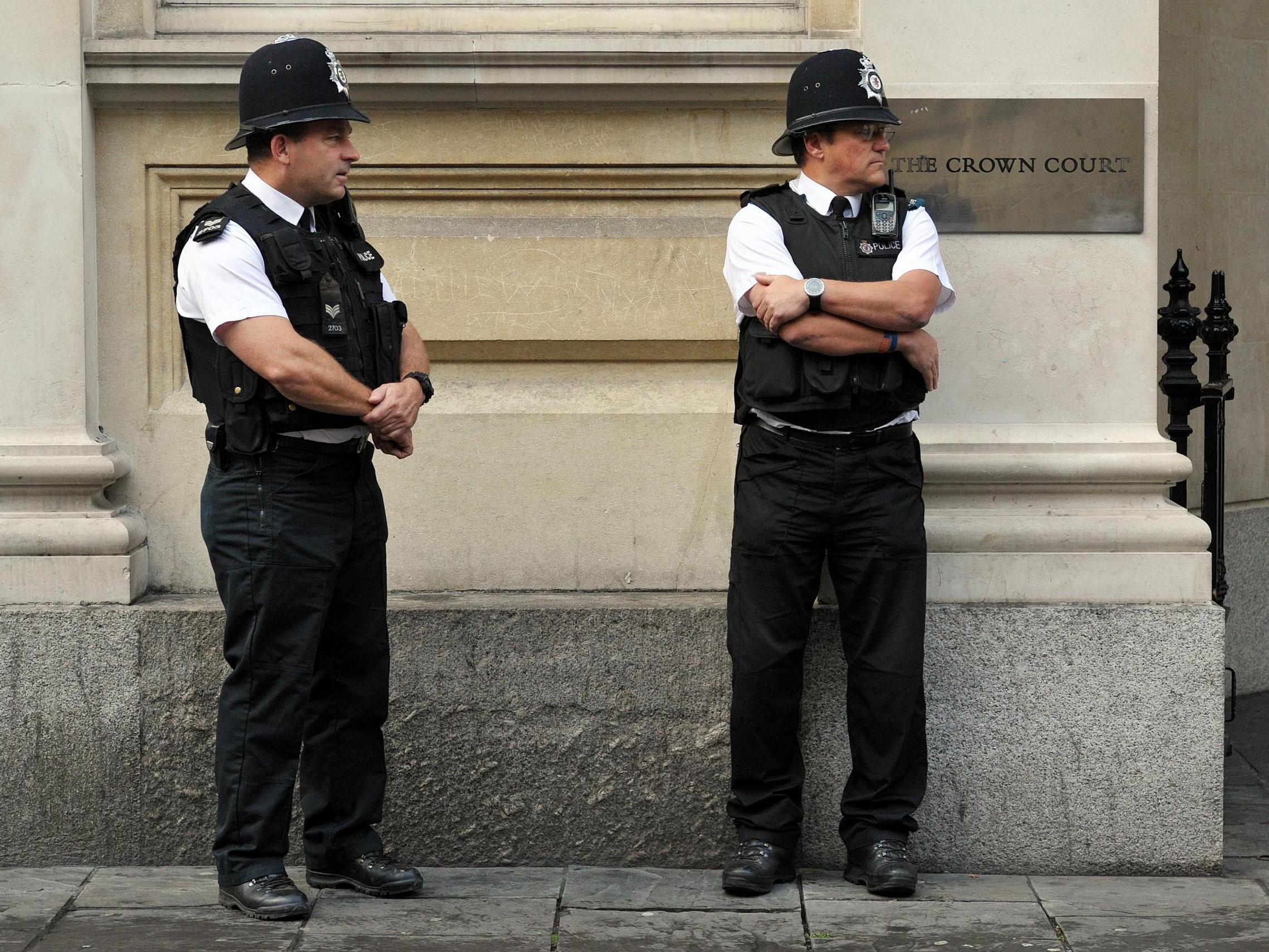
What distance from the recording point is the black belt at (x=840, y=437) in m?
4.12

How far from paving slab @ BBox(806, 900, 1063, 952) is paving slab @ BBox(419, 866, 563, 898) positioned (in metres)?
0.74

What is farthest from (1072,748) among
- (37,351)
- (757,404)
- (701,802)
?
(37,351)

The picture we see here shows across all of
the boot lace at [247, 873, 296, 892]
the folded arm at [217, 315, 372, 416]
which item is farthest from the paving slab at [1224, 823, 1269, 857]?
the folded arm at [217, 315, 372, 416]

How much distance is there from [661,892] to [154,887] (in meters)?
1.38

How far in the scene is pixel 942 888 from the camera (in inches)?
172

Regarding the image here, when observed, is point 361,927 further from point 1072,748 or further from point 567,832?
point 1072,748

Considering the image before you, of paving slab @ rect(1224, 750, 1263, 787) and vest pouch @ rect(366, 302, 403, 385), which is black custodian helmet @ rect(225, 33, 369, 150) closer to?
vest pouch @ rect(366, 302, 403, 385)

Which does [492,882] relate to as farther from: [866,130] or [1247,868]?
[866,130]

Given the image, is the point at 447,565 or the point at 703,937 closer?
the point at 703,937

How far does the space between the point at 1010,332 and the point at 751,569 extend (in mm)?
1079

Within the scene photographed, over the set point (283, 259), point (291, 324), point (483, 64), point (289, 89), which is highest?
point (483, 64)

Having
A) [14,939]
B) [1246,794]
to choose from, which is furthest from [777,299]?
[1246,794]

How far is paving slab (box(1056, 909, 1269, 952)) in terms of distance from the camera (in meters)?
3.89

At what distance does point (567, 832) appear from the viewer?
4.57m
